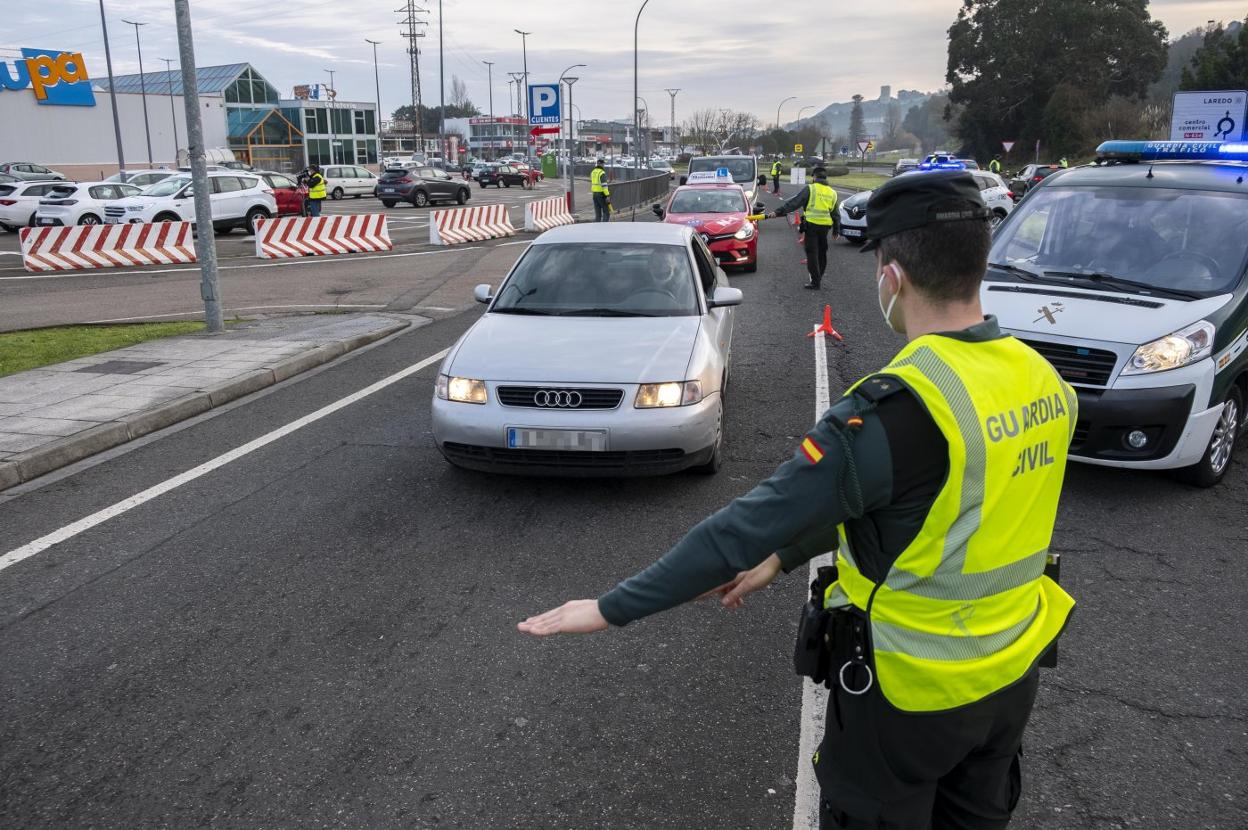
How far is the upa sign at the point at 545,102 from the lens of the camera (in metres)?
29.1

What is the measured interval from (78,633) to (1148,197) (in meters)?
7.09

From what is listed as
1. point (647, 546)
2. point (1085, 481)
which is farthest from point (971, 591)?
point (1085, 481)

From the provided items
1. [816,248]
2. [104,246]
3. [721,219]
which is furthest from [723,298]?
[104,246]

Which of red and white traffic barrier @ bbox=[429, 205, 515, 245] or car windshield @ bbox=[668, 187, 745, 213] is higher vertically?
car windshield @ bbox=[668, 187, 745, 213]

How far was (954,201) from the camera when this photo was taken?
5.96 feet

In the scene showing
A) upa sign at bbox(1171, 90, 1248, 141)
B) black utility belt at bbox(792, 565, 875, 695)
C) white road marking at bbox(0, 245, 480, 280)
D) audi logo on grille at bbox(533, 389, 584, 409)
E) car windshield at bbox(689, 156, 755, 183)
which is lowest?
white road marking at bbox(0, 245, 480, 280)

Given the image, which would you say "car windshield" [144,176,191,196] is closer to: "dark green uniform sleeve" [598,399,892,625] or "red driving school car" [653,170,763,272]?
"red driving school car" [653,170,763,272]

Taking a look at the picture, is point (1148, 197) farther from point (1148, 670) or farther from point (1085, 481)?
point (1148, 670)

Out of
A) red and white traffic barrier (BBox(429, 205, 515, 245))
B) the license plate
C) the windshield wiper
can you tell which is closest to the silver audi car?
the license plate

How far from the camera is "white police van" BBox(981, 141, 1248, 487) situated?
5617mm

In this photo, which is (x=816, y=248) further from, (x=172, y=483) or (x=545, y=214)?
(x=545, y=214)

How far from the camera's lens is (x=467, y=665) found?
3943 mm

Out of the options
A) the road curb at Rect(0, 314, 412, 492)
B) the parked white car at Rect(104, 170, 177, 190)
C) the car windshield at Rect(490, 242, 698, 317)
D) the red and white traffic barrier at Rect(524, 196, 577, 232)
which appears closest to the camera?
the road curb at Rect(0, 314, 412, 492)

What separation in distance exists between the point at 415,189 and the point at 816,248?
2857cm
